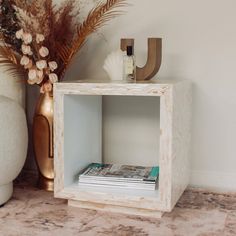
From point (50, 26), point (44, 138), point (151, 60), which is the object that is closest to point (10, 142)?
point (44, 138)

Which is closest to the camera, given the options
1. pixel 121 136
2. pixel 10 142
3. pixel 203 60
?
pixel 10 142

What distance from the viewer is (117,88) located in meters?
1.49

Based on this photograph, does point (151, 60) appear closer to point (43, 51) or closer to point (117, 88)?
point (117, 88)

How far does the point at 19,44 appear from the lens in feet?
5.88

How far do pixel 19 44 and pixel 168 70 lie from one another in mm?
625

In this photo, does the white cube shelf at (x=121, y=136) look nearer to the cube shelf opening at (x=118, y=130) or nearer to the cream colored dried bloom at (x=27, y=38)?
the cube shelf opening at (x=118, y=130)

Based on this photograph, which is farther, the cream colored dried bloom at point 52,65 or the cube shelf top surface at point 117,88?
the cream colored dried bloom at point 52,65

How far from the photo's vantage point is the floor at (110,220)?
142 cm

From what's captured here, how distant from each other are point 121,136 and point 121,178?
35 centimetres

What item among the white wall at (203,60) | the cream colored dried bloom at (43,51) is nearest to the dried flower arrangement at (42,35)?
the cream colored dried bloom at (43,51)

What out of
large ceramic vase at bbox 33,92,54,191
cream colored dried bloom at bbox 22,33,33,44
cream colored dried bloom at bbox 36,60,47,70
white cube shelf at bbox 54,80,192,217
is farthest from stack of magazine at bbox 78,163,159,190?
cream colored dried bloom at bbox 22,33,33,44

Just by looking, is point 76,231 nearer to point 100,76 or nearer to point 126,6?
point 100,76

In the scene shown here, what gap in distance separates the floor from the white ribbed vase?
0.11 meters

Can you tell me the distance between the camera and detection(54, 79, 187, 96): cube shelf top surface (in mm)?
1447
